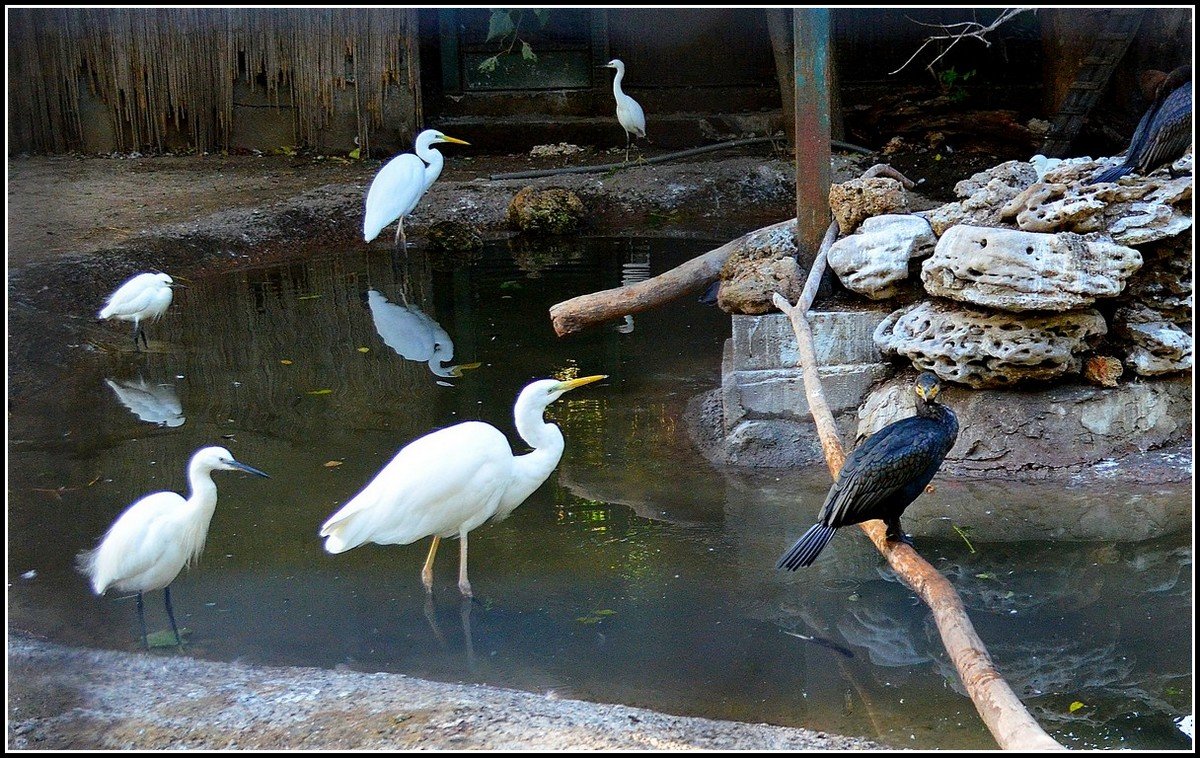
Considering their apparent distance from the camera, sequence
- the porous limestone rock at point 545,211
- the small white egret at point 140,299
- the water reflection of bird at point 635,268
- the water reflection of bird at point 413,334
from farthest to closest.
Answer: the porous limestone rock at point 545,211, the water reflection of bird at point 635,268, the water reflection of bird at point 413,334, the small white egret at point 140,299

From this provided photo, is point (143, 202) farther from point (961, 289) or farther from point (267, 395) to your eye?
point (961, 289)

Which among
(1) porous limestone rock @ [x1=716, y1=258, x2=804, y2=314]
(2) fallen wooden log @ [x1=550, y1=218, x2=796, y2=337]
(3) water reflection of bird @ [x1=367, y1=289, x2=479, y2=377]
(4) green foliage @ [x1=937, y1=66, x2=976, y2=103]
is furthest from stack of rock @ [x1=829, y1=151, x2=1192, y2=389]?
(4) green foliage @ [x1=937, y1=66, x2=976, y2=103]

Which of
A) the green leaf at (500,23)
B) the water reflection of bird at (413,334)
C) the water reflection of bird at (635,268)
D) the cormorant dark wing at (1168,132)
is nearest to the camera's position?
the cormorant dark wing at (1168,132)

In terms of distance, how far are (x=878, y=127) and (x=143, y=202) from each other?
7.46 meters

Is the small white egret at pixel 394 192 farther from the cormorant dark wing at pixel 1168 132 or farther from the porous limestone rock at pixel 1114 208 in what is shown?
the cormorant dark wing at pixel 1168 132

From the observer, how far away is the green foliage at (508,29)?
472 inches

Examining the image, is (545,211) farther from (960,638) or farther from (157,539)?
(960,638)

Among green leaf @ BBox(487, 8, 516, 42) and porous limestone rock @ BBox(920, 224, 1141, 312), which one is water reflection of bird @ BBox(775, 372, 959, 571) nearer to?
porous limestone rock @ BBox(920, 224, 1141, 312)

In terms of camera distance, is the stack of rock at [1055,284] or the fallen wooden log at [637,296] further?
the fallen wooden log at [637,296]

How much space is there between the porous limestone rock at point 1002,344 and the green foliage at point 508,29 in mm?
7492

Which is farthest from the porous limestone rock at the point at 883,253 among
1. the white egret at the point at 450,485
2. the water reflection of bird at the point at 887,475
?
the white egret at the point at 450,485

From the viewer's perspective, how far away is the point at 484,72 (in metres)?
12.9

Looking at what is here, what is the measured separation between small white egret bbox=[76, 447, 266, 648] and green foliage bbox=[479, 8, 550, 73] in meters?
8.43

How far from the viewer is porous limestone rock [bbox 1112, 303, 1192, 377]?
5.33 metres
